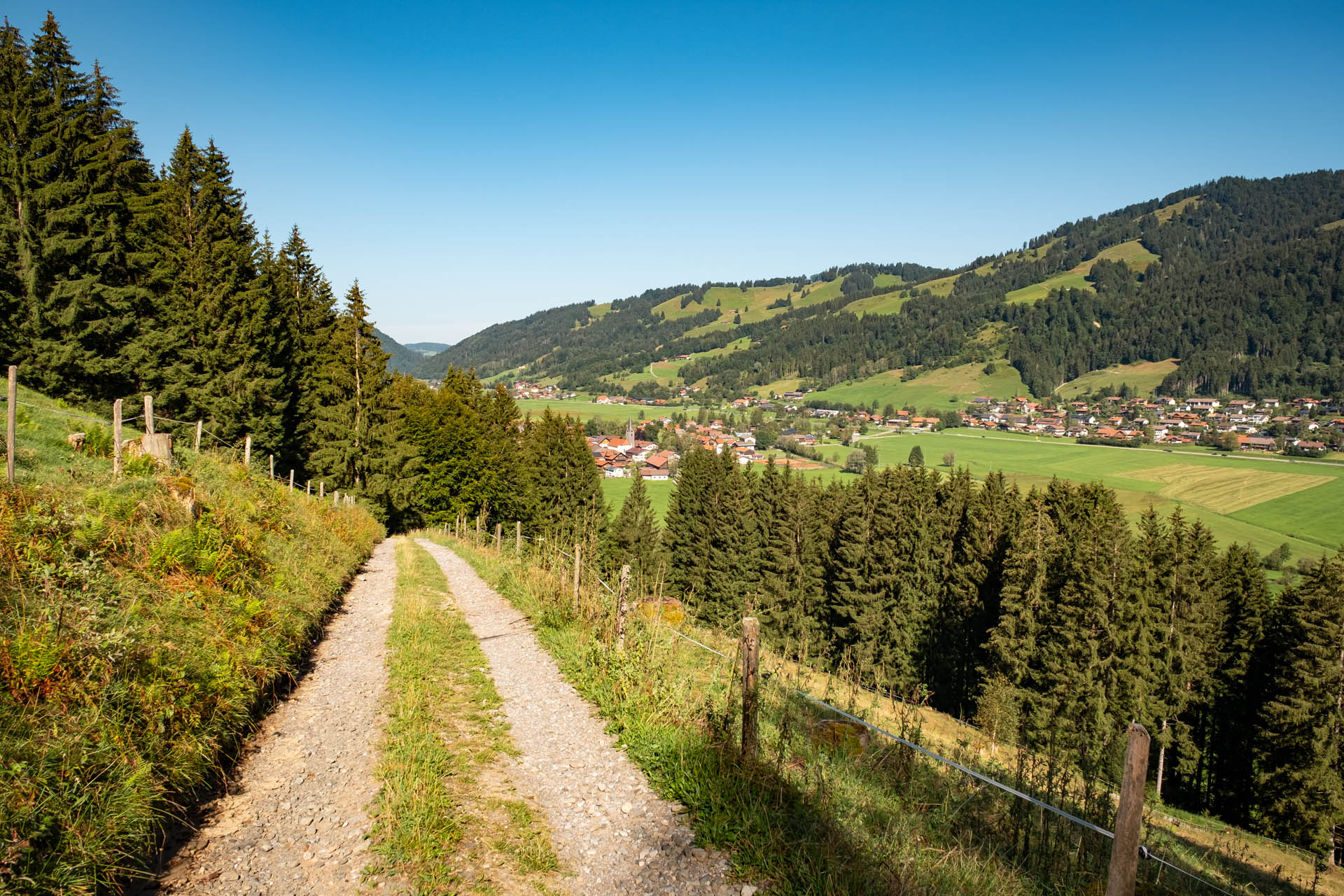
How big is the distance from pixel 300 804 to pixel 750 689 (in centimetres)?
422

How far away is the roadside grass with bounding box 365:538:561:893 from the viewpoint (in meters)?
4.74

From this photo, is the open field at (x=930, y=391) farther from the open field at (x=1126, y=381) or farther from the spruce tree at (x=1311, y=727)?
the spruce tree at (x=1311, y=727)

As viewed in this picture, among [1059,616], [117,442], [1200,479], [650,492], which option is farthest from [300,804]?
[1200,479]

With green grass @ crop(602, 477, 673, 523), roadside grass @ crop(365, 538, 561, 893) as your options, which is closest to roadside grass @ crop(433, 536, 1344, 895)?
roadside grass @ crop(365, 538, 561, 893)

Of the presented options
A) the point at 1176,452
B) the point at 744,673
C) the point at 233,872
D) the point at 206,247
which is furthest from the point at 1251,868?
the point at 1176,452

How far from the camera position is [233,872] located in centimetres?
449

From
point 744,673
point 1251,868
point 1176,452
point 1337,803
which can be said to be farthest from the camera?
point 1176,452

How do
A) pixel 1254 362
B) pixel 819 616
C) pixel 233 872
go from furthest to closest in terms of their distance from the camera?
pixel 1254 362
pixel 819 616
pixel 233 872

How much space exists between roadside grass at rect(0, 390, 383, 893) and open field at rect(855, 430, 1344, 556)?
232ft

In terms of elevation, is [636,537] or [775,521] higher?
[775,521]

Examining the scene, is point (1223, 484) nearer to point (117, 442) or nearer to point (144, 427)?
point (117, 442)

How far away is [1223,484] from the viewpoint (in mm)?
87562

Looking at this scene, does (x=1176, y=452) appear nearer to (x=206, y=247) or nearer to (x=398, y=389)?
(x=398, y=389)

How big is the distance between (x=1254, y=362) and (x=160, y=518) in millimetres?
248206
